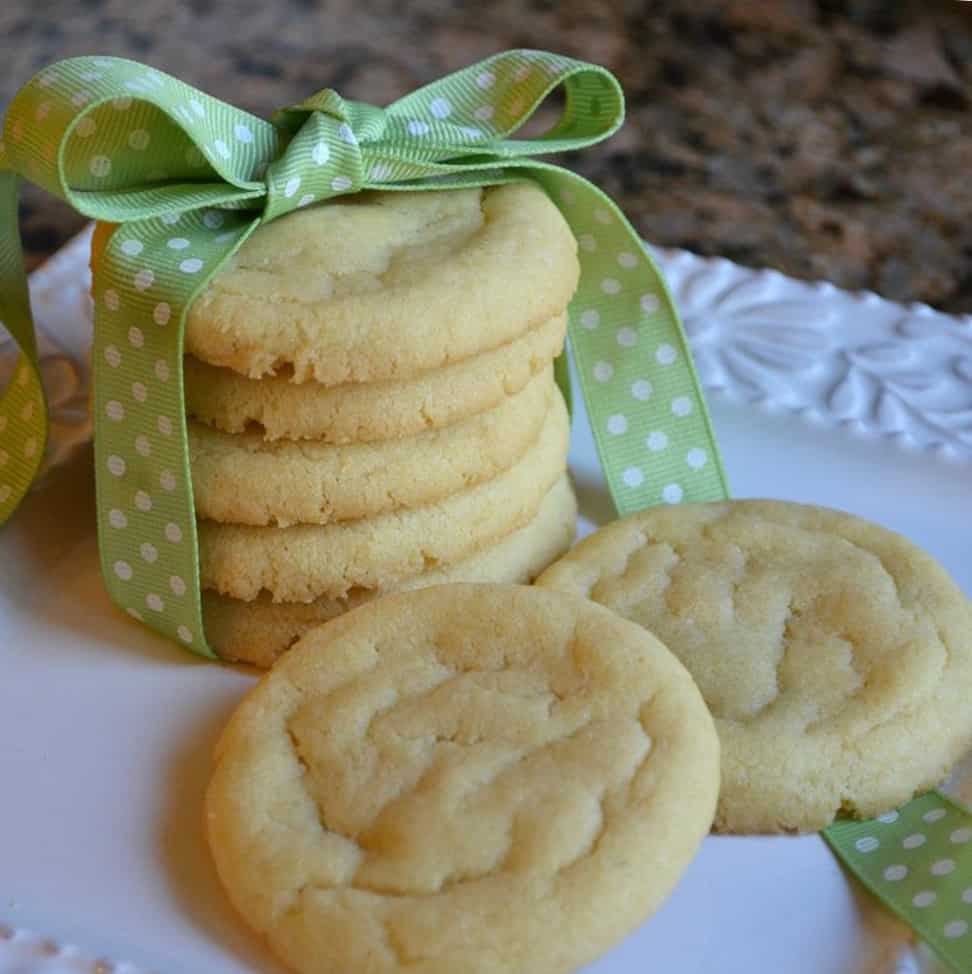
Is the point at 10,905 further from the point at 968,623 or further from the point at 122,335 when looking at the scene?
the point at 968,623


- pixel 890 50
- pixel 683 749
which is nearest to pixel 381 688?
pixel 683 749

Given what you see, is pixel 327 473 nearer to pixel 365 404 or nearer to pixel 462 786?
pixel 365 404

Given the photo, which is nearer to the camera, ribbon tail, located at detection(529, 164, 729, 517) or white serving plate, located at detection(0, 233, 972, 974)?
white serving plate, located at detection(0, 233, 972, 974)

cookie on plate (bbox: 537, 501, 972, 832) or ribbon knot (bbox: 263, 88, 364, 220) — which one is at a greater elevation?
ribbon knot (bbox: 263, 88, 364, 220)

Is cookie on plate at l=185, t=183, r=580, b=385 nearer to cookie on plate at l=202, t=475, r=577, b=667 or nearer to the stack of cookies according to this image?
the stack of cookies

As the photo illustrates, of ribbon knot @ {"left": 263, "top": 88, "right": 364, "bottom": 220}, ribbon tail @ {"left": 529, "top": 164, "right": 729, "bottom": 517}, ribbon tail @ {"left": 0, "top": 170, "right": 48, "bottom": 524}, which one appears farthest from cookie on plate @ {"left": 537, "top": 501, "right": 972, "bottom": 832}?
ribbon tail @ {"left": 0, "top": 170, "right": 48, "bottom": 524}

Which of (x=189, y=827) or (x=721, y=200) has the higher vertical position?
(x=189, y=827)
